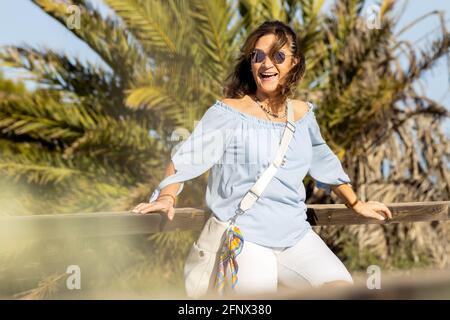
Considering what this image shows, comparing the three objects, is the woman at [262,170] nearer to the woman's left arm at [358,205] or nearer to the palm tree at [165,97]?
→ the woman's left arm at [358,205]

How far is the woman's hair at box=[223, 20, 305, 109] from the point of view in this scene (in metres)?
2.58

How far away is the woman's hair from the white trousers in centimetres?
53

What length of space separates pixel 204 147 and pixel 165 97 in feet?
16.5

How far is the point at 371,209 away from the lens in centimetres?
308

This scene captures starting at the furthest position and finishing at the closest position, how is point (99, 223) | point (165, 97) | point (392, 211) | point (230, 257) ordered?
1. point (165, 97)
2. point (392, 211)
3. point (99, 223)
4. point (230, 257)

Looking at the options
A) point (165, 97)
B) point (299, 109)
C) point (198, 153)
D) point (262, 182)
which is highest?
point (165, 97)

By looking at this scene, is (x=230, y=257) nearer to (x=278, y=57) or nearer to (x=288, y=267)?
(x=288, y=267)

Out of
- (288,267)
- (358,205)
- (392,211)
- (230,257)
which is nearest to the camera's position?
(230,257)

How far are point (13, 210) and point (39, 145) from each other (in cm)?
106

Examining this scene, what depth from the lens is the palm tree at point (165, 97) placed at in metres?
7.68

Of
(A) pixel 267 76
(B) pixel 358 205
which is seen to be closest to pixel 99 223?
(A) pixel 267 76
